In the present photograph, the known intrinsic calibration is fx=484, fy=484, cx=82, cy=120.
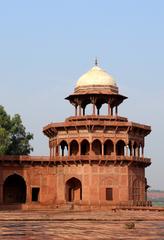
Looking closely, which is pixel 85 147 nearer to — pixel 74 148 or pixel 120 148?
pixel 74 148

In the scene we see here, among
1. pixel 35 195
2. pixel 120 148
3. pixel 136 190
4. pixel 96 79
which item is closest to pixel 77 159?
pixel 120 148

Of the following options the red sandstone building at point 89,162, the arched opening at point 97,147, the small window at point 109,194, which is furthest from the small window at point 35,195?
the small window at point 109,194

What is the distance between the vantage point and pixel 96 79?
5441cm

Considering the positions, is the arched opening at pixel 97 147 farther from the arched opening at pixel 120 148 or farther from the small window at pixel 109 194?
the small window at pixel 109 194

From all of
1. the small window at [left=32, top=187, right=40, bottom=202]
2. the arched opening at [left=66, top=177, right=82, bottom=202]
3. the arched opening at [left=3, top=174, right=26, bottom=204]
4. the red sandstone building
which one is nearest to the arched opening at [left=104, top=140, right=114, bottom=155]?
the red sandstone building

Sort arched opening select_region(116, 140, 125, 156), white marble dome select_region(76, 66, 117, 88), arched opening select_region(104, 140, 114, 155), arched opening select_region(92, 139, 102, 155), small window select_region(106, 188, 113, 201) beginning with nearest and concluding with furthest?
small window select_region(106, 188, 113, 201) → arched opening select_region(92, 139, 102, 155) → arched opening select_region(104, 140, 114, 155) → arched opening select_region(116, 140, 125, 156) → white marble dome select_region(76, 66, 117, 88)

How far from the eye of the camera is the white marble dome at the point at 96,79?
54.1 m

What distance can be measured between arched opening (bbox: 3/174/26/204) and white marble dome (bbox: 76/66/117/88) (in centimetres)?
1299

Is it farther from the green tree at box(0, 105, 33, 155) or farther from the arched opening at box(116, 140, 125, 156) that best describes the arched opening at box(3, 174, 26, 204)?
the arched opening at box(116, 140, 125, 156)

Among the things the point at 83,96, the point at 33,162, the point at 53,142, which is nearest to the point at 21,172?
the point at 33,162

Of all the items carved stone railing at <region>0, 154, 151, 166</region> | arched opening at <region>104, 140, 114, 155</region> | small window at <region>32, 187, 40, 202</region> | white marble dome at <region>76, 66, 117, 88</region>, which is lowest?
small window at <region>32, 187, 40, 202</region>

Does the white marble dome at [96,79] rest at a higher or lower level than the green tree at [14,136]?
higher

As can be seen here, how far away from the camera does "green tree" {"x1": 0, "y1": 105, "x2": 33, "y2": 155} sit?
60.9 m

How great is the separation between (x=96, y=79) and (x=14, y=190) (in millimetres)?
16006
